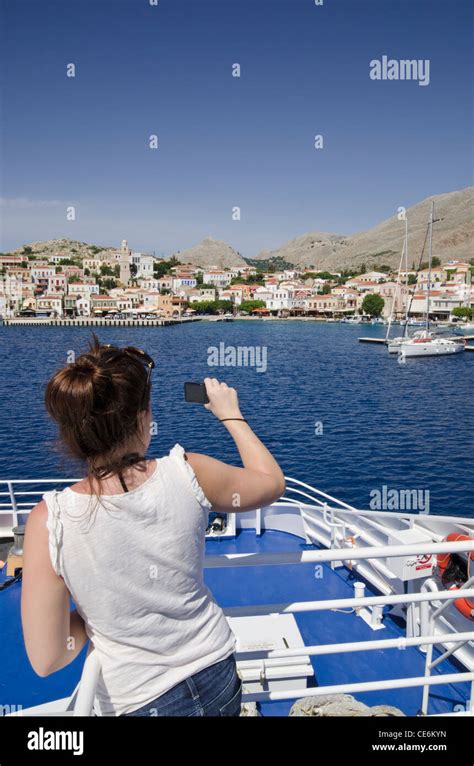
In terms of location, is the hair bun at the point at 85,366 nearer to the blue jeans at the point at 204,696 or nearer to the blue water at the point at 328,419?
the blue water at the point at 328,419

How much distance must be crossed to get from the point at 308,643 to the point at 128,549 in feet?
12.4

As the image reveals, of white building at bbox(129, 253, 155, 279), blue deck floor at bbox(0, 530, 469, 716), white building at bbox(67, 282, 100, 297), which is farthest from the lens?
white building at bbox(129, 253, 155, 279)

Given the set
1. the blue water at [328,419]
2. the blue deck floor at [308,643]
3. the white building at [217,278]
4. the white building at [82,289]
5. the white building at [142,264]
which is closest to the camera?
the blue deck floor at [308,643]

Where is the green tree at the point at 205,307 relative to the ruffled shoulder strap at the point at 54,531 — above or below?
above

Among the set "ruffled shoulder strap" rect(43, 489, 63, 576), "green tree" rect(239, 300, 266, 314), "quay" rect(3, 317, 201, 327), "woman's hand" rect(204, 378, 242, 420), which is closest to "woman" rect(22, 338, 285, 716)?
"ruffled shoulder strap" rect(43, 489, 63, 576)

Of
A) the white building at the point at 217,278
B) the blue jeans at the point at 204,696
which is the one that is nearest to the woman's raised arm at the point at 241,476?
the blue jeans at the point at 204,696

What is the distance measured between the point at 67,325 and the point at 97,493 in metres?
106

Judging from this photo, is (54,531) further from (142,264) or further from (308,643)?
(142,264)

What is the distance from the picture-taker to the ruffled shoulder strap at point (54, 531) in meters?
1.00

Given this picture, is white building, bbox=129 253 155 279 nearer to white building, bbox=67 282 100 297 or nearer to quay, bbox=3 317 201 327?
white building, bbox=67 282 100 297

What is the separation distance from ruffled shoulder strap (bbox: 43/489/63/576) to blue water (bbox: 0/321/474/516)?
0.12 meters

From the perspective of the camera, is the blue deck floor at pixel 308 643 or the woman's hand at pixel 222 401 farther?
the blue deck floor at pixel 308 643

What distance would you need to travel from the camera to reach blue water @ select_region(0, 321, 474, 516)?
1816cm
